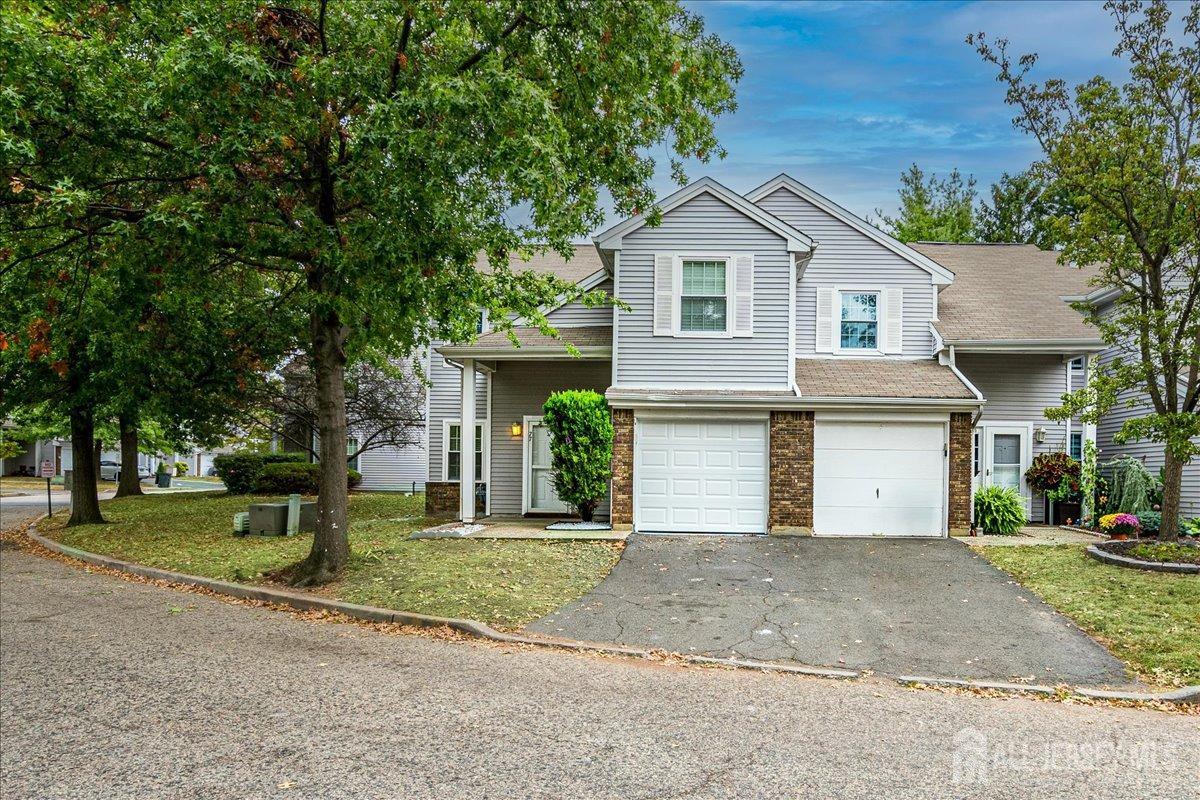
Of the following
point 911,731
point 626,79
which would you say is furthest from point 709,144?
point 911,731

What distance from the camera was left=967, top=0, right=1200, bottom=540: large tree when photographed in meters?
11.5

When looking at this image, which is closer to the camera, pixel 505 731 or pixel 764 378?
pixel 505 731

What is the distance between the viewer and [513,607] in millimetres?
8969

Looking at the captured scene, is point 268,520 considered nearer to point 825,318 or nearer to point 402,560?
point 402,560

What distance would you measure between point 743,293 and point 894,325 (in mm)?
4050

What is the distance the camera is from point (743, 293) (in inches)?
566

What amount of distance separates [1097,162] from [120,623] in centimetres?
1460

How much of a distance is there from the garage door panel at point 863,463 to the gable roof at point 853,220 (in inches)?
176

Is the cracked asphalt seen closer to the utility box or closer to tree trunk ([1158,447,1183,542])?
tree trunk ([1158,447,1183,542])

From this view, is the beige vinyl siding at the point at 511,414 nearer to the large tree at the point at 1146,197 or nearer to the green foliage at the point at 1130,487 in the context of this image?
the large tree at the point at 1146,197

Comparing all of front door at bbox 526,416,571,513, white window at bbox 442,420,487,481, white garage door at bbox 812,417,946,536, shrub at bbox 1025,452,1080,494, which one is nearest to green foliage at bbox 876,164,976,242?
shrub at bbox 1025,452,1080,494

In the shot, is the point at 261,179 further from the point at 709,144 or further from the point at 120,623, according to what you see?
the point at 709,144

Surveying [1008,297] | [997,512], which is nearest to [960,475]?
[997,512]

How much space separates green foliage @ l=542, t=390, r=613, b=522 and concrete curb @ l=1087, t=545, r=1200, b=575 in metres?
7.72
